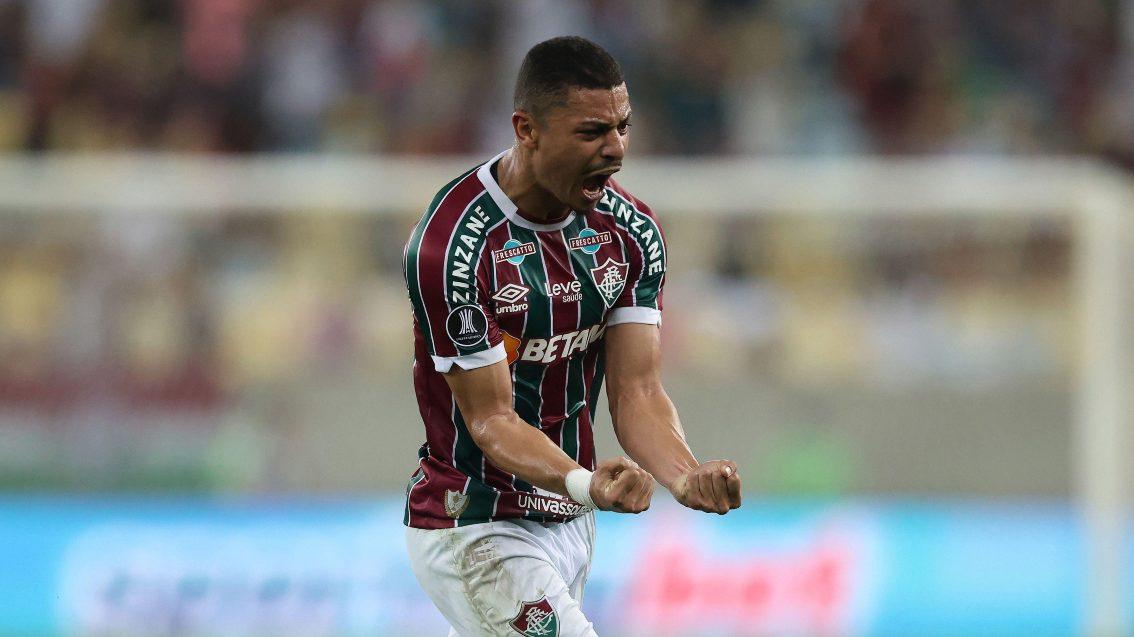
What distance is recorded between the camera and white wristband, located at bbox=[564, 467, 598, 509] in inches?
146

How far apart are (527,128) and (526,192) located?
0.20 m

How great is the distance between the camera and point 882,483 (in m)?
9.86

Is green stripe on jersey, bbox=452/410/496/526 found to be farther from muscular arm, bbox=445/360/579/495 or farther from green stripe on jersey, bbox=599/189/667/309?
green stripe on jersey, bbox=599/189/667/309

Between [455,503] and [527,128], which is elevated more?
[527,128]

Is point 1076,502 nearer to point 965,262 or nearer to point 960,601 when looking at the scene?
point 960,601

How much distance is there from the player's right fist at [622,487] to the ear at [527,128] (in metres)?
0.93

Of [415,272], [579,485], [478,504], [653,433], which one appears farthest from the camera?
[478,504]

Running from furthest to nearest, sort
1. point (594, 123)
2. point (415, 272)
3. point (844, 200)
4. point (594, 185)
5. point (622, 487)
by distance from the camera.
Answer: point (844, 200) < point (415, 272) < point (594, 185) < point (594, 123) < point (622, 487)

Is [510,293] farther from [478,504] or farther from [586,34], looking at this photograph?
[586,34]

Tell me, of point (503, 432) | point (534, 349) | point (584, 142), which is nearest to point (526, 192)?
point (584, 142)

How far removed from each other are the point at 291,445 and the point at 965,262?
4.22 m

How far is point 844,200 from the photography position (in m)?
10.1

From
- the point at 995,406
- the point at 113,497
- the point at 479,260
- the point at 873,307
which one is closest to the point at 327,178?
the point at 113,497

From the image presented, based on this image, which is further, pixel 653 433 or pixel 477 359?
pixel 653 433
